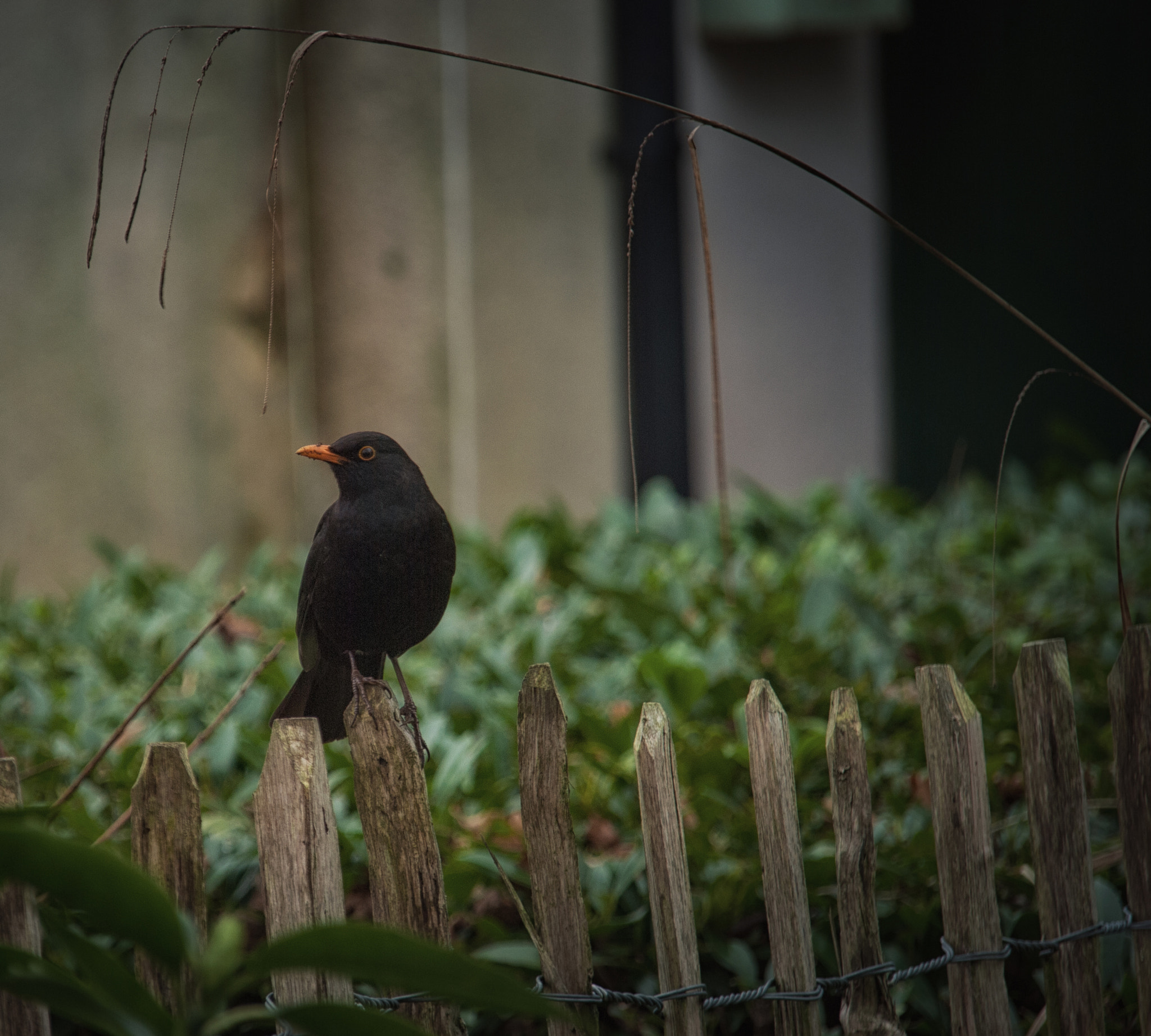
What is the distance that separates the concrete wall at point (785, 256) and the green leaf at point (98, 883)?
15.6 feet

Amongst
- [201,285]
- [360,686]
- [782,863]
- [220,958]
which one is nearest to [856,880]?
[782,863]

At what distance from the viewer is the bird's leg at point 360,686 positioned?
1333 mm

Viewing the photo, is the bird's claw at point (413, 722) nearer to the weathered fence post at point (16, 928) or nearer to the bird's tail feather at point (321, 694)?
the bird's tail feather at point (321, 694)

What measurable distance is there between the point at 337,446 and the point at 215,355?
10.00 ft

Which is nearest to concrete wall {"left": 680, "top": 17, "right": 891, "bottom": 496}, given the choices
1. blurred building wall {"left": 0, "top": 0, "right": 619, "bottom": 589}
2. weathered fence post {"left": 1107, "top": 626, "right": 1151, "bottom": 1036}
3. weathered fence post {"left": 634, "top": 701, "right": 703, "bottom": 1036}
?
blurred building wall {"left": 0, "top": 0, "right": 619, "bottom": 589}

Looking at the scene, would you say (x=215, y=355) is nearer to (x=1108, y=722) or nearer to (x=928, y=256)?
(x=1108, y=722)

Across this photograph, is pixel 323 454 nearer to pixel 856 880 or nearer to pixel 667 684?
pixel 856 880

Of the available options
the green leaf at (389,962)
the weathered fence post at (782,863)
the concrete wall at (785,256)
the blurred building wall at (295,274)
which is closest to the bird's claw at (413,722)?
the weathered fence post at (782,863)

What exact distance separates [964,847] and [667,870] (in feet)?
1.38

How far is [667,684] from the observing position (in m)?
2.56

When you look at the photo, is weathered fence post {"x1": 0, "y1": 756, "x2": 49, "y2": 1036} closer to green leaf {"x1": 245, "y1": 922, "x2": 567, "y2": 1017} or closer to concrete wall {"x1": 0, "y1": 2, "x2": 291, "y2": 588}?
green leaf {"x1": 245, "y1": 922, "x2": 567, "y2": 1017}

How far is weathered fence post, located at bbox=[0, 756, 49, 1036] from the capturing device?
4.44 ft

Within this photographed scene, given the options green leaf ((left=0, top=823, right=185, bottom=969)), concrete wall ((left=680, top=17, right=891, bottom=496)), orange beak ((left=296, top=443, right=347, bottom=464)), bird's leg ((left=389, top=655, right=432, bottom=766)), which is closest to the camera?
green leaf ((left=0, top=823, right=185, bottom=969))

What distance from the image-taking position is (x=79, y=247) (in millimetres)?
3924
